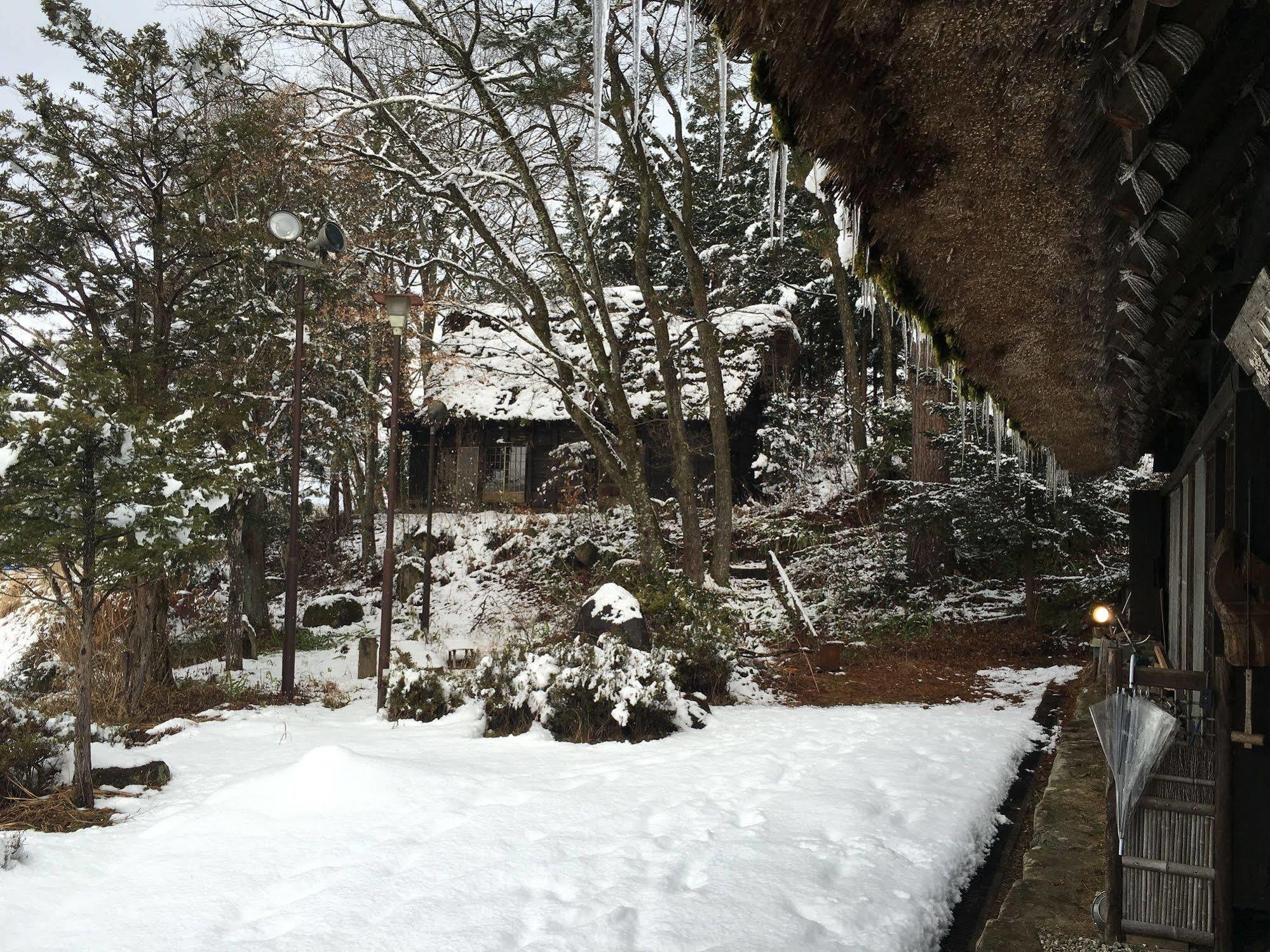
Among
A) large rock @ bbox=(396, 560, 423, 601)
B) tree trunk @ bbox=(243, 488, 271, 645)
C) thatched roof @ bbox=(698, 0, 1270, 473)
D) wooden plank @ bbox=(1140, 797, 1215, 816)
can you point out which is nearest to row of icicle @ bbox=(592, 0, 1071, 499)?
thatched roof @ bbox=(698, 0, 1270, 473)

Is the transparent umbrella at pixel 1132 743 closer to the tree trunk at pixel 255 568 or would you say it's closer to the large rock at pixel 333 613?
the tree trunk at pixel 255 568

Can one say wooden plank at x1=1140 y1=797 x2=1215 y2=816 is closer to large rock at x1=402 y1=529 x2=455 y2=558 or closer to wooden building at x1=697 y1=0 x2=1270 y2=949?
wooden building at x1=697 y1=0 x2=1270 y2=949

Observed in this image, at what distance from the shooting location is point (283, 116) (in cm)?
1149

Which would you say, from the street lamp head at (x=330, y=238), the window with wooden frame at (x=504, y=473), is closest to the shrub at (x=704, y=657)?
the street lamp head at (x=330, y=238)

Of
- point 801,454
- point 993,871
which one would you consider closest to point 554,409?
point 801,454

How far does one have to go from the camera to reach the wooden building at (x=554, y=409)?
17.6m

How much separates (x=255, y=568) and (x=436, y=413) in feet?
15.0

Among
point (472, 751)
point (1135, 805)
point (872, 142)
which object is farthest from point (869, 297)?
point (472, 751)

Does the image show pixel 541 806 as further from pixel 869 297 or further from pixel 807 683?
pixel 807 683

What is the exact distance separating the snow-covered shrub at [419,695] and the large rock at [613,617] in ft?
4.99

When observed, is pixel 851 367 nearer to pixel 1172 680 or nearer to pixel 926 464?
pixel 926 464

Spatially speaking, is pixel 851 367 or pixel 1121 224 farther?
pixel 851 367

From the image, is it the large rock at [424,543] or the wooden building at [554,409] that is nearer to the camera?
the wooden building at [554,409]

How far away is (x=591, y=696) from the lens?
770 centimetres
